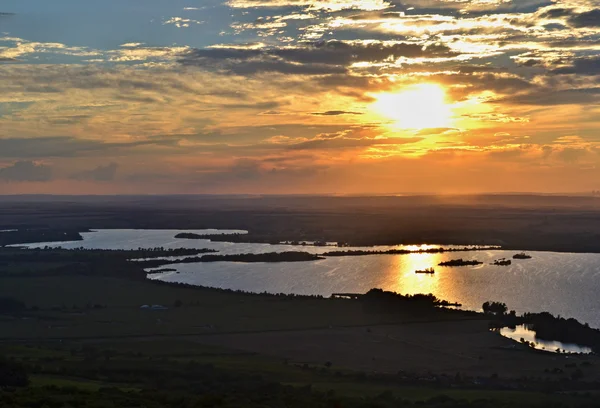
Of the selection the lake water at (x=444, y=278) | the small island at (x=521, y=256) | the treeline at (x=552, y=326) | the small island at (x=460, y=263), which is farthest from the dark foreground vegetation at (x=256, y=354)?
the small island at (x=521, y=256)

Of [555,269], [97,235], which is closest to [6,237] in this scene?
[97,235]

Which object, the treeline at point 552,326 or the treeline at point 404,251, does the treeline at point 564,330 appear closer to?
the treeline at point 552,326

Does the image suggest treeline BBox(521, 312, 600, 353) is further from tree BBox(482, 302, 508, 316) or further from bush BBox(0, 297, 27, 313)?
bush BBox(0, 297, 27, 313)

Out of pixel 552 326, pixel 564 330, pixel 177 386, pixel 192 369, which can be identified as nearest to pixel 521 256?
pixel 552 326

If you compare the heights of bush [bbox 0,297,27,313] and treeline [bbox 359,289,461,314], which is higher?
treeline [bbox 359,289,461,314]

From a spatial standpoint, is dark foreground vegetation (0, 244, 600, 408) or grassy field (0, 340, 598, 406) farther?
grassy field (0, 340, 598, 406)

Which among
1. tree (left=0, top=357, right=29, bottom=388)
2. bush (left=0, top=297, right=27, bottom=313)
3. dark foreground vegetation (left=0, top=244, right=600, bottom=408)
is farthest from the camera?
bush (left=0, top=297, right=27, bottom=313)

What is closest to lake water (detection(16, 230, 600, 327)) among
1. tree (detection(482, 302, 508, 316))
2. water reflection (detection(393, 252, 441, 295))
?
water reflection (detection(393, 252, 441, 295))

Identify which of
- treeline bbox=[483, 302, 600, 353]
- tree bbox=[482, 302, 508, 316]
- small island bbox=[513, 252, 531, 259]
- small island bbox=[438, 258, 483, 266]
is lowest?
treeline bbox=[483, 302, 600, 353]
